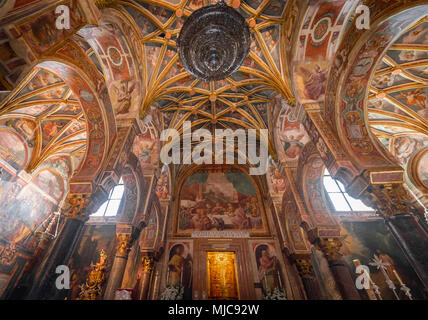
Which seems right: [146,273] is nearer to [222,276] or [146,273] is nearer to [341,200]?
[222,276]

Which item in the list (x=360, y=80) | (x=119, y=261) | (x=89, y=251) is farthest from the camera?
(x=89, y=251)

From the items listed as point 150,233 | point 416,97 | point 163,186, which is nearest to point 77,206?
point 150,233

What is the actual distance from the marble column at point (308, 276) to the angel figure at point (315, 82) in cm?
728

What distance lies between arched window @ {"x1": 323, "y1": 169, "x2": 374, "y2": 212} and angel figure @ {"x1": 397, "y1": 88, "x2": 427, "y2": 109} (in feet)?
16.5

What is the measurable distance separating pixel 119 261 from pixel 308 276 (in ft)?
25.6

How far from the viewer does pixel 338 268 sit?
5.88 meters

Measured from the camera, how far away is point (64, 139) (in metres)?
10.6

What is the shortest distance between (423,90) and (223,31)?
28.7 ft

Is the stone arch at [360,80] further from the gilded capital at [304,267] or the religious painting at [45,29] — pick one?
the religious painting at [45,29]

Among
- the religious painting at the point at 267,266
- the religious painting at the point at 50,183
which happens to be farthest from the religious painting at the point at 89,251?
the religious painting at the point at 267,266

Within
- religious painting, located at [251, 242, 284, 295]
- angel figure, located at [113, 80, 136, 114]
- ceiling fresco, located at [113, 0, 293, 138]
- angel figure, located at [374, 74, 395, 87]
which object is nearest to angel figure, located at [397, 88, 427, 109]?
angel figure, located at [374, 74, 395, 87]

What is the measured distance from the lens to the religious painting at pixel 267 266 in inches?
382
